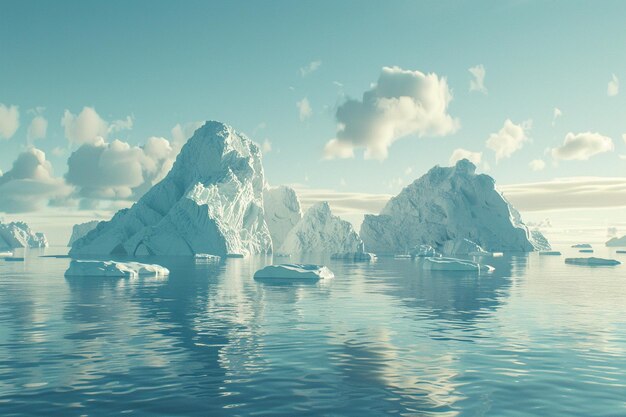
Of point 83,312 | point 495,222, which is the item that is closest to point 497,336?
point 83,312

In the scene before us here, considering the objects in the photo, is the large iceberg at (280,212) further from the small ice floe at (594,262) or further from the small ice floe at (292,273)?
the small ice floe at (292,273)

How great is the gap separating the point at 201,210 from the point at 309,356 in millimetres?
91801

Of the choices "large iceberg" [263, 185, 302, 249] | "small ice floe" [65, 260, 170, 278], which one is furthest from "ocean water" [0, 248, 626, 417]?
"large iceberg" [263, 185, 302, 249]

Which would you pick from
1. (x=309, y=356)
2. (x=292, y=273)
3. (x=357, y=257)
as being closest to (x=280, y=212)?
(x=357, y=257)

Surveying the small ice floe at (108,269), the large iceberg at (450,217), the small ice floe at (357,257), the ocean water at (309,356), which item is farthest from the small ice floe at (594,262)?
the small ice floe at (108,269)

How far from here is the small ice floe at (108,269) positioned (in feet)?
153

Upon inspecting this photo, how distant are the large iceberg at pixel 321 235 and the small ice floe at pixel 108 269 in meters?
84.6

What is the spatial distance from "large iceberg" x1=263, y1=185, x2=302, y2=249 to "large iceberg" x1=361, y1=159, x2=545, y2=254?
71.7ft

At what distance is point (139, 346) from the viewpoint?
667 inches

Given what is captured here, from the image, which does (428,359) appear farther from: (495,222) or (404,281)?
(495,222)

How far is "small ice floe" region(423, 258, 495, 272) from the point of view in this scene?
56.8 meters

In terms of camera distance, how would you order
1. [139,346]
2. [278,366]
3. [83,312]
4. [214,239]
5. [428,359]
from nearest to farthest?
[278,366] < [428,359] < [139,346] < [83,312] < [214,239]

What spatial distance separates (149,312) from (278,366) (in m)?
12.4

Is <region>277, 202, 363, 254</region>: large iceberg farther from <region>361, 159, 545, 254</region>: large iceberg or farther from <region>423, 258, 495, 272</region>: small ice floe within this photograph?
<region>423, 258, 495, 272</region>: small ice floe
